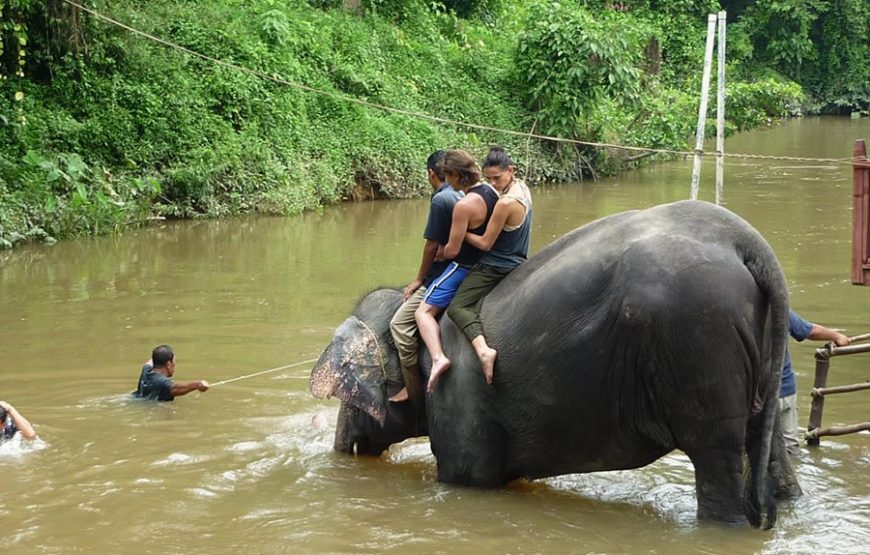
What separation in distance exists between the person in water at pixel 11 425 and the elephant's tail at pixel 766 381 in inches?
162

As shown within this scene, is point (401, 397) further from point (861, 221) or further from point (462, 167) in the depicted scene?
point (861, 221)

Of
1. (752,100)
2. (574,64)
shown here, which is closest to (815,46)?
(752,100)

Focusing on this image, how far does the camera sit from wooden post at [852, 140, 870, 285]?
7.36 meters

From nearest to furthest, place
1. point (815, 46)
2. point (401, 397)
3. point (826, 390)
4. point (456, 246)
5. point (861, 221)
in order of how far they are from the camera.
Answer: point (456, 246) → point (401, 397) → point (826, 390) → point (861, 221) → point (815, 46)

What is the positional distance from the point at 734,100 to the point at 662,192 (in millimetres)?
5055

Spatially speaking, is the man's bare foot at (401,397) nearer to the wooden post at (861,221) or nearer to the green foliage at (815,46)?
the wooden post at (861,221)

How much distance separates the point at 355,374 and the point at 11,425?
215 centimetres

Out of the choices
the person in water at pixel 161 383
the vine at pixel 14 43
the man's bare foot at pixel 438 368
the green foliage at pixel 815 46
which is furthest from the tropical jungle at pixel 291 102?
the green foliage at pixel 815 46

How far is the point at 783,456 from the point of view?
5.69 meters

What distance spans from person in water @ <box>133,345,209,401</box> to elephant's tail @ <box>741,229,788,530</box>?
3.88 meters

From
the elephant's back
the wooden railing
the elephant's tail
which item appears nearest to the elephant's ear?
the elephant's back

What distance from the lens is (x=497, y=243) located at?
589 centimetres

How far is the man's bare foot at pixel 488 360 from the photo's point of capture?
18.3ft

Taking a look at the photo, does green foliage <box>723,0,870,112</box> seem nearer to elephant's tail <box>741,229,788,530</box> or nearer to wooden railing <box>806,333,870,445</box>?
wooden railing <box>806,333,870,445</box>
